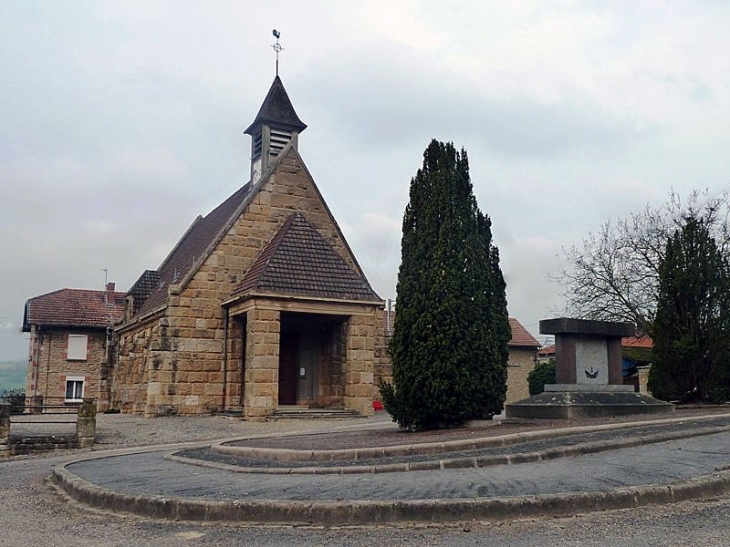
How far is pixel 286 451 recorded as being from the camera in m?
10.2

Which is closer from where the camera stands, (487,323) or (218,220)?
(487,323)

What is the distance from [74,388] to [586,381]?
33246 millimetres

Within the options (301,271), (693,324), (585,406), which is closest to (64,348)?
(301,271)

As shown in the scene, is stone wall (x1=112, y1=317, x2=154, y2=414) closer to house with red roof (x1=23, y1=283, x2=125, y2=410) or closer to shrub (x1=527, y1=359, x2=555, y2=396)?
house with red roof (x1=23, y1=283, x2=125, y2=410)

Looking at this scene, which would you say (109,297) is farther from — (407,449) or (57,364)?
(407,449)

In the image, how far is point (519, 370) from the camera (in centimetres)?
4281

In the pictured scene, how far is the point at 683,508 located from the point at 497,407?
765cm

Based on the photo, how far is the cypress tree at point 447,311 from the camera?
44.8 feet

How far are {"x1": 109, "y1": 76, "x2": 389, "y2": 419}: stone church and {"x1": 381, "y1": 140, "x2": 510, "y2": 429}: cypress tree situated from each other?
19.0ft

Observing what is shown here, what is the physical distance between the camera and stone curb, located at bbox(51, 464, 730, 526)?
615cm

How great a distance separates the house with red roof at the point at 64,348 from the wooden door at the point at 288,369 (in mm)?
19057

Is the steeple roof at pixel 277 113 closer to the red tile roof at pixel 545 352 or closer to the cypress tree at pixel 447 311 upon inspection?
the cypress tree at pixel 447 311

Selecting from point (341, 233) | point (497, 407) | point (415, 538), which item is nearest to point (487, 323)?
point (497, 407)

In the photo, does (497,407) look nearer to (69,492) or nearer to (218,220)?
(69,492)
